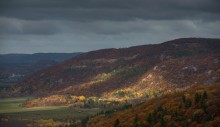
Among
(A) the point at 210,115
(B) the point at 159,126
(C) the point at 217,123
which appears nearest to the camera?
(C) the point at 217,123

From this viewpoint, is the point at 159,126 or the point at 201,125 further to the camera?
the point at 159,126

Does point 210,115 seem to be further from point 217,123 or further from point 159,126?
point 159,126

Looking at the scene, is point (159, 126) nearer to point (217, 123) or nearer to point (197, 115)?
point (197, 115)

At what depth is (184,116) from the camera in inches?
7844

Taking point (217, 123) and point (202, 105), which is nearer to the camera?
point (217, 123)

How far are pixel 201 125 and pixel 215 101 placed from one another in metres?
32.4

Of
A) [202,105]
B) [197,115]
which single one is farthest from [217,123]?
[202,105]

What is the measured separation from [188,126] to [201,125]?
369 inches

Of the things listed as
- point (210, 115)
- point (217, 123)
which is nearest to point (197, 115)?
point (210, 115)

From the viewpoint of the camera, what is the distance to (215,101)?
649 ft

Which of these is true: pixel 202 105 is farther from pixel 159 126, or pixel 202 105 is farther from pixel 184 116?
pixel 159 126

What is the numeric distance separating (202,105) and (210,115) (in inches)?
804

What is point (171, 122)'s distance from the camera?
195625 mm

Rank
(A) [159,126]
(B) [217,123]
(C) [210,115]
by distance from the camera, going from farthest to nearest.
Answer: (A) [159,126]
(C) [210,115]
(B) [217,123]
